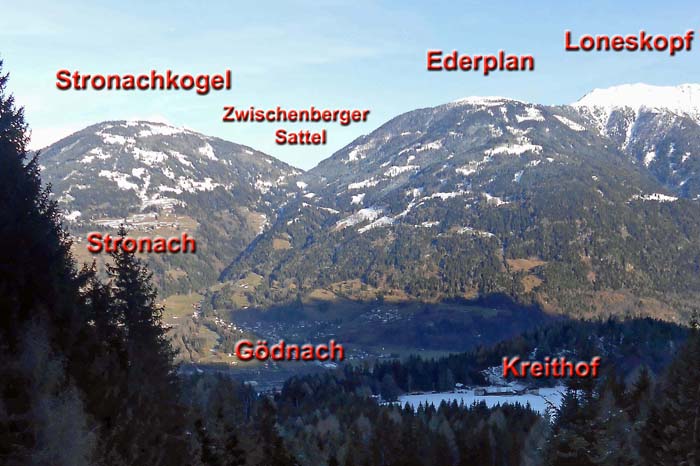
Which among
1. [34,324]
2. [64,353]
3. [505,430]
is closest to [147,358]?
[64,353]

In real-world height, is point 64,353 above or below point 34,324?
below

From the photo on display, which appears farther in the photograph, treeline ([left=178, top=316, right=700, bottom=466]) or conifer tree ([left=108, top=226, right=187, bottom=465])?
treeline ([left=178, top=316, right=700, bottom=466])

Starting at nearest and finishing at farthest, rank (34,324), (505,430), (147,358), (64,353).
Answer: (34,324), (64,353), (147,358), (505,430)

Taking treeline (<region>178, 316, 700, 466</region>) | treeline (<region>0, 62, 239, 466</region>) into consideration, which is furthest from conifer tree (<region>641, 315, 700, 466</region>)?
treeline (<region>0, 62, 239, 466</region>)

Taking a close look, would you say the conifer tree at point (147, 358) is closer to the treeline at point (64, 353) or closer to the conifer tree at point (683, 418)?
the treeline at point (64, 353)

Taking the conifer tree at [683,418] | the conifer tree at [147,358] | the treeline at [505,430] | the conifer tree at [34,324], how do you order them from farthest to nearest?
the conifer tree at [683,418]
the treeline at [505,430]
the conifer tree at [147,358]
the conifer tree at [34,324]

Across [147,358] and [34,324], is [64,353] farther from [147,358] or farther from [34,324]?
[147,358]

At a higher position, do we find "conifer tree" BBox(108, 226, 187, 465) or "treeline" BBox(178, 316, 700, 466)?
"conifer tree" BBox(108, 226, 187, 465)

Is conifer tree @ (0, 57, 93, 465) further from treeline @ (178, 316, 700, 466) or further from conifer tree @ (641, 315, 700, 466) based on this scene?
conifer tree @ (641, 315, 700, 466)

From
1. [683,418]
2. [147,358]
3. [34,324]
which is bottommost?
[683,418]

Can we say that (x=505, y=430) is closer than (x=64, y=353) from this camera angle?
No

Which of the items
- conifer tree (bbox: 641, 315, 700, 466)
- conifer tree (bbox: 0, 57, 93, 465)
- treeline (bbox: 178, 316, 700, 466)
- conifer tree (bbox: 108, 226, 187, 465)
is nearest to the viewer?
conifer tree (bbox: 0, 57, 93, 465)

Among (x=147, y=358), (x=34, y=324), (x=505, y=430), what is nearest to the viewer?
(x=34, y=324)

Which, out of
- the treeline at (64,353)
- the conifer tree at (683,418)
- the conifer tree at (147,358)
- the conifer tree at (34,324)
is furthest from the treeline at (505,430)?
the conifer tree at (34,324)
